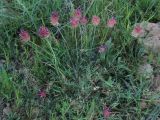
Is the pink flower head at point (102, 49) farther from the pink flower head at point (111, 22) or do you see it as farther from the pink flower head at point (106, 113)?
the pink flower head at point (106, 113)

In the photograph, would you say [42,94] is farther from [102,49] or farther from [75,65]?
[102,49]

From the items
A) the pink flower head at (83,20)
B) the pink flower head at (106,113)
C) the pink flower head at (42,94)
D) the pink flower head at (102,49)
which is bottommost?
the pink flower head at (106,113)

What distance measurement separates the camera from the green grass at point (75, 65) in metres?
2.07

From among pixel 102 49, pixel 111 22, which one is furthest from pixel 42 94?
pixel 111 22

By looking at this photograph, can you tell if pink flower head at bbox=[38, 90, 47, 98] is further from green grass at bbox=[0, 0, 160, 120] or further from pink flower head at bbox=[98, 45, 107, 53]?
pink flower head at bbox=[98, 45, 107, 53]

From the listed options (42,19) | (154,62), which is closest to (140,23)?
(154,62)

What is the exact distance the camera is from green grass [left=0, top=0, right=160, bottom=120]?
6.81ft

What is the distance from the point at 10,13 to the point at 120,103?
980 mm

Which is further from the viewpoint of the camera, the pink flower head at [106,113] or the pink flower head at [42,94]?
the pink flower head at [42,94]

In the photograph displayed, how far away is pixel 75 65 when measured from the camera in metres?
2.21

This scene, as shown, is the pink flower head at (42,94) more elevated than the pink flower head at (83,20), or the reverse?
the pink flower head at (83,20)

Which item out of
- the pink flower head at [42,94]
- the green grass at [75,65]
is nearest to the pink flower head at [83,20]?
the green grass at [75,65]

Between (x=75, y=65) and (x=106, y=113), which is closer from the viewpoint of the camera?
(x=106, y=113)

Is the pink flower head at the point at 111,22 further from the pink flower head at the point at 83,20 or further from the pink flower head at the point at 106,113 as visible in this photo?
the pink flower head at the point at 106,113
